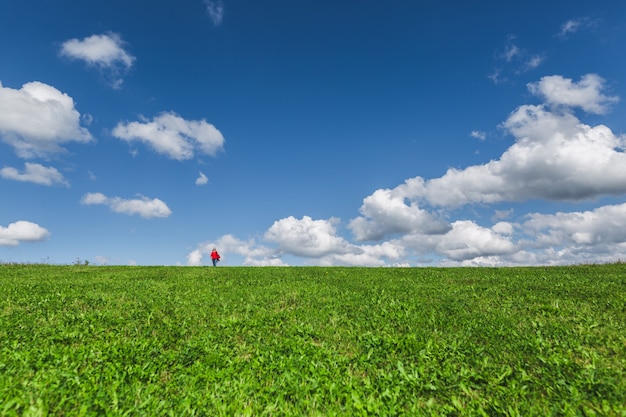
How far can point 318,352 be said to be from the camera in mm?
10500

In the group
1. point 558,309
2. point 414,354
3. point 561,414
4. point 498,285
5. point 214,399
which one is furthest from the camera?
point 498,285

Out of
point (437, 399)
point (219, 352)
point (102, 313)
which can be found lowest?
point (437, 399)

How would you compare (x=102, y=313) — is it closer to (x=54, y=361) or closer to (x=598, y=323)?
(x=54, y=361)

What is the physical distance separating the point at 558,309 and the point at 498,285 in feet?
18.1

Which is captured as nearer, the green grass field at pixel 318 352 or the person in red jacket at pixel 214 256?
the green grass field at pixel 318 352

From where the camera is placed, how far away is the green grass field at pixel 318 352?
782 centimetres

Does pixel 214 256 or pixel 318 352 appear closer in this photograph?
pixel 318 352

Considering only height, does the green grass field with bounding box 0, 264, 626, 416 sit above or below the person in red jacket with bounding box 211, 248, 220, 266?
below

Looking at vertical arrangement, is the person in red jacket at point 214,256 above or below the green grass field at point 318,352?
above

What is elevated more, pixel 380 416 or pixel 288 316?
pixel 288 316

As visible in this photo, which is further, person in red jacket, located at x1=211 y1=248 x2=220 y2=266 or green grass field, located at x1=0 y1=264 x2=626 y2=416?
person in red jacket, located at x1=211 y1=248 x2=220 y2=266

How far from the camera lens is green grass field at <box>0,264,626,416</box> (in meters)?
7.82

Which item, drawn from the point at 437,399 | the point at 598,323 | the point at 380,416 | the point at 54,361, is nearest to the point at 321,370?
the point at 380,416

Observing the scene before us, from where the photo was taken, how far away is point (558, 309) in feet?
43.9
